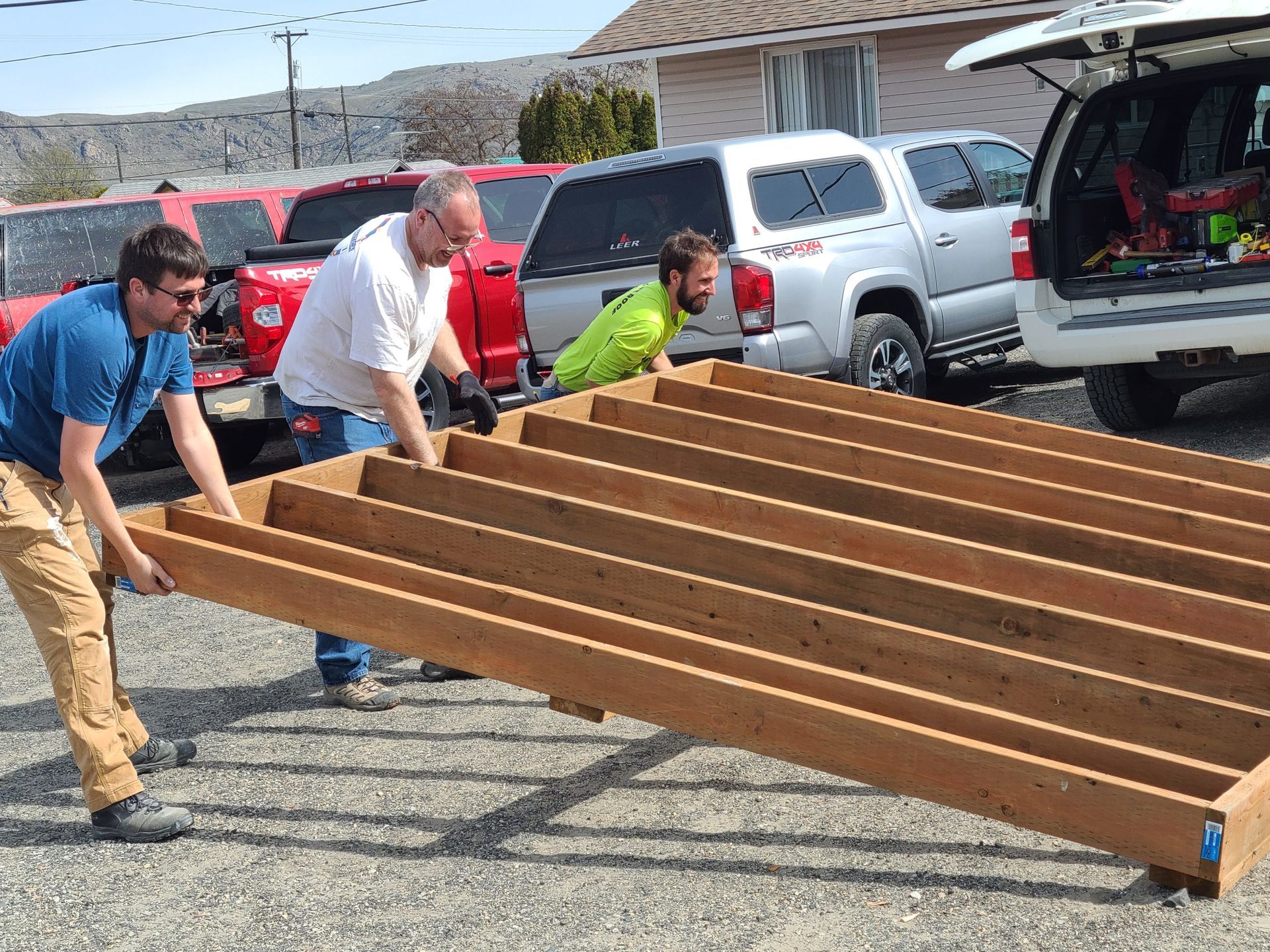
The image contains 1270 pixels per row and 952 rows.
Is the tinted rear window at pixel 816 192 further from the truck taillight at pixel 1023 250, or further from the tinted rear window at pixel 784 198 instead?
the truck taillight at pixel 1023 250

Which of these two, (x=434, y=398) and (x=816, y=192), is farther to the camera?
(x=434, y=398)

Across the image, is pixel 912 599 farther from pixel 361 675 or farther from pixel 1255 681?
pixel 361 675

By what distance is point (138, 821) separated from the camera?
392 centimetres

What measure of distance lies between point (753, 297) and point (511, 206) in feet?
10.3

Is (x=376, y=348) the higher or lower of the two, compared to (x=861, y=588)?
higher

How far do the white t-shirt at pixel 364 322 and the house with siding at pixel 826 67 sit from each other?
492 inches

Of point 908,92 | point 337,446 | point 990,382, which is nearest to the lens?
point 337,446

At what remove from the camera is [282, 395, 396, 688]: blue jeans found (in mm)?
5004

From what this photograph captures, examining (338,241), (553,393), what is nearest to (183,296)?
(553,393)

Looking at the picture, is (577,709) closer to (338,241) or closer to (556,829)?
(556,829)

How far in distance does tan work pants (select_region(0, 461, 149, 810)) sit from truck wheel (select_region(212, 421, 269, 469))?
19.4ft

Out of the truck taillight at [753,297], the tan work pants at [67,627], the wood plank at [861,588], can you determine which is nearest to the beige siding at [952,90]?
the truck taillight at [753,297]

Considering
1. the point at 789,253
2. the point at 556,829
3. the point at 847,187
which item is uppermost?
the point at 847,187

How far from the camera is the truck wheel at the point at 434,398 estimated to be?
877cm
